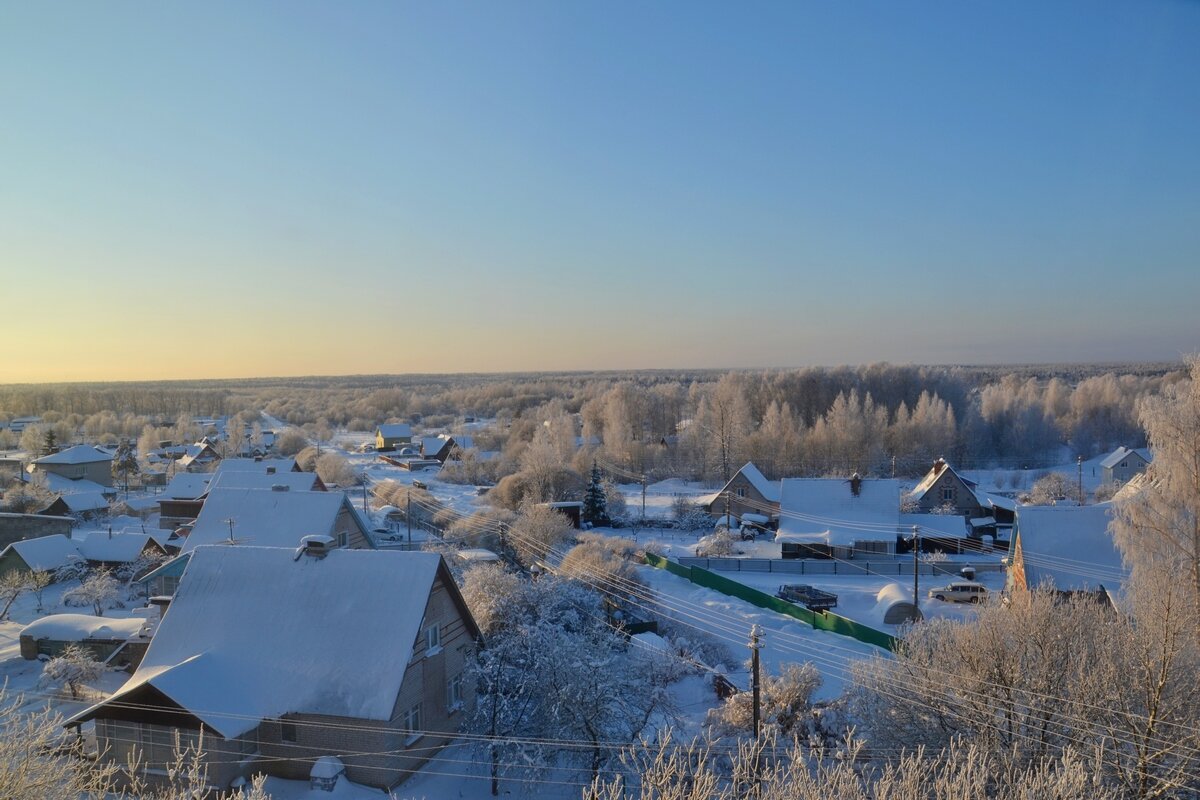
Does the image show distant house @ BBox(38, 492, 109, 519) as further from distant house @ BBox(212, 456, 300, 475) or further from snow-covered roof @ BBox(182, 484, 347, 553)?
snow-covered roof @ BBox(182, 484, 347, 553)

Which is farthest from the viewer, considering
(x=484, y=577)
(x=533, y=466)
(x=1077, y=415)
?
(x=1077, y=415)

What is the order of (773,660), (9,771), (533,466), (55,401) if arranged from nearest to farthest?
(9,771) → (773,660) → (533,466) → (55,401)

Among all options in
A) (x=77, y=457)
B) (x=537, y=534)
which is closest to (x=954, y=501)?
(x=537, y=534)

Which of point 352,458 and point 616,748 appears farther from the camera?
point 352,458

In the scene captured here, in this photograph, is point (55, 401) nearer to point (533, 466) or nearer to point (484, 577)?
point (533, 466)

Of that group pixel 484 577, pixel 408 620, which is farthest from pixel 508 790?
pixel 484 577

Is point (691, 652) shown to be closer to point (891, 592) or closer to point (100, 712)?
point (891, 592)

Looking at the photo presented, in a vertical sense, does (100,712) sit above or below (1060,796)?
below

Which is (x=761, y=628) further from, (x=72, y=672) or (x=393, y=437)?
(x=393, y=437)

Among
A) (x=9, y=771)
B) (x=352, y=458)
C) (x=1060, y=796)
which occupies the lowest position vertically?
(x=352, y=458)
